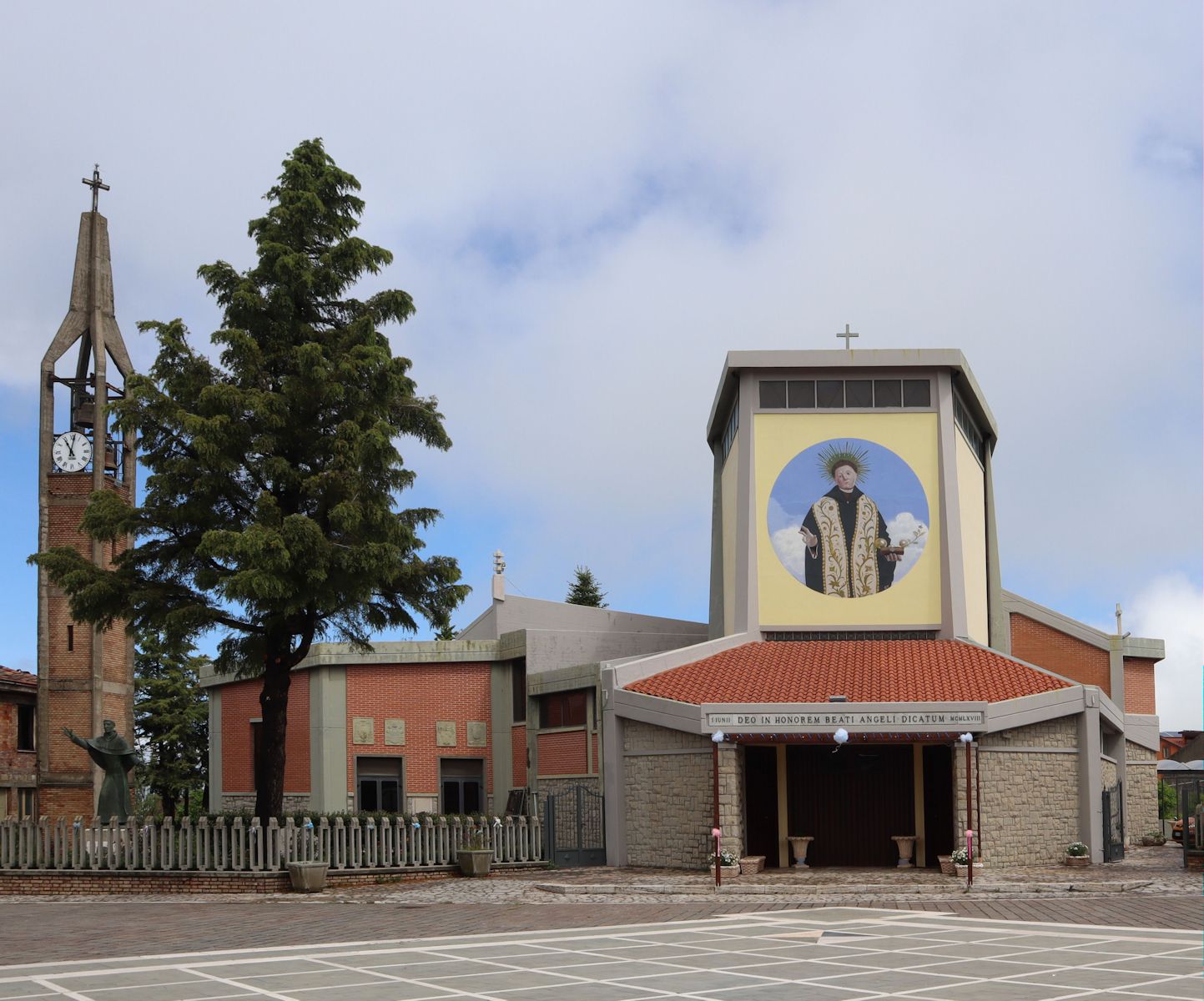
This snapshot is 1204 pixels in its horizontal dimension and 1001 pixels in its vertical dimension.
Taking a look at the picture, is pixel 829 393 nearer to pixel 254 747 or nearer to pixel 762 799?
pixel 762 799

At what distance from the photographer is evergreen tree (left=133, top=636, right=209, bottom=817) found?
5484cm

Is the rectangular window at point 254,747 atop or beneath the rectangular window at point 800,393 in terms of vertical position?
beneath

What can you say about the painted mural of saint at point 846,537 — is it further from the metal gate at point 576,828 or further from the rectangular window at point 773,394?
the metal gate at point 576,828

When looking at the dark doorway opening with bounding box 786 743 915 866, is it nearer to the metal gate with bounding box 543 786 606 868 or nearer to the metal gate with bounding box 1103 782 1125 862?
the metal gate with bounding box 1103 782 1125 862

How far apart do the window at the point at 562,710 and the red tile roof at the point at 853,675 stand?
16.1 feet

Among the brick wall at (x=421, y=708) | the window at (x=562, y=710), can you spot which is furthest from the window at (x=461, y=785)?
the window at (x=562, y=710)

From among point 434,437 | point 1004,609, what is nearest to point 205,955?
point 434,437

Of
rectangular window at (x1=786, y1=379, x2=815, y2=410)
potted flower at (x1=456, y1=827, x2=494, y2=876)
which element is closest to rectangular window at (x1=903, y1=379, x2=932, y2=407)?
rectangular window at (x1=786, y1=379, x2=815, y2=410)

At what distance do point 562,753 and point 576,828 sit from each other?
5.50 m

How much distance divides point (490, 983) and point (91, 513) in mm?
17207

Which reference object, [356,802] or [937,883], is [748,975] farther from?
[356,802]

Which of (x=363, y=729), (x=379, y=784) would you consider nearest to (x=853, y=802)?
(x=379, y=784)

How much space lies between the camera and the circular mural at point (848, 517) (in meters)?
34.1

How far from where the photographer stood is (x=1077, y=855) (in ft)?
89.8
